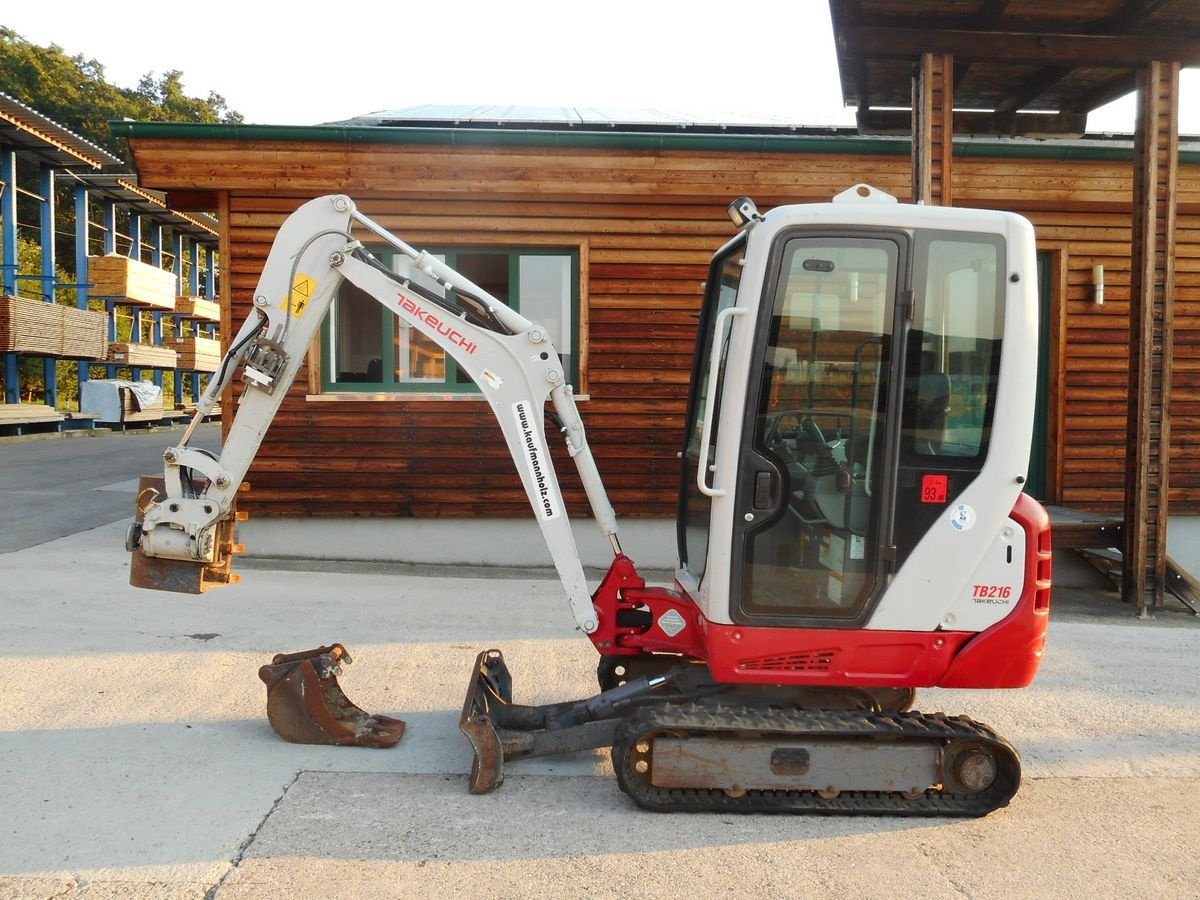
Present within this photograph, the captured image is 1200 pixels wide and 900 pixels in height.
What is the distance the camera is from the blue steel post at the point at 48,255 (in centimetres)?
2339

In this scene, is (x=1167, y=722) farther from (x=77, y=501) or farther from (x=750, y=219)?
(x=77, y=501)

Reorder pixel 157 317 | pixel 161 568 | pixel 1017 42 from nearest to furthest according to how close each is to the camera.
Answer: pixel 161 568, pixel 1017 42, pixel 157 317

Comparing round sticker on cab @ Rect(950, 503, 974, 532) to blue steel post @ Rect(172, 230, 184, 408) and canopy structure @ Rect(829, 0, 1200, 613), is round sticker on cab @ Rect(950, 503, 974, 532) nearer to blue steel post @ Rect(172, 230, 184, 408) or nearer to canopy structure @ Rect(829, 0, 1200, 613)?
canopy structure @ Rect(829, 0, 1200, 613)

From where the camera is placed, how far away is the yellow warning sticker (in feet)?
15.3

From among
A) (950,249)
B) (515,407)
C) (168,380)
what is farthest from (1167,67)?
(168,380)

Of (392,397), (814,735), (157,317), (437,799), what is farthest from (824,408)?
(157,317)

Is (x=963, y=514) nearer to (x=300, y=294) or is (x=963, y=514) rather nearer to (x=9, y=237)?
(x=300, y=294)

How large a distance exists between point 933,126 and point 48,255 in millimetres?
23430

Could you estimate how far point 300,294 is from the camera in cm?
465

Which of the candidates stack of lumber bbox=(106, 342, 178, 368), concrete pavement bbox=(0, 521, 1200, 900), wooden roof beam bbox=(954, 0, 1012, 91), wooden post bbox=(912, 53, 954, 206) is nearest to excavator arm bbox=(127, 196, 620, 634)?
concrete pavement bbox=(0, 521, 1200, 900)

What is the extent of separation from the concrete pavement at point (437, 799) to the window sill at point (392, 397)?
3.00 meters

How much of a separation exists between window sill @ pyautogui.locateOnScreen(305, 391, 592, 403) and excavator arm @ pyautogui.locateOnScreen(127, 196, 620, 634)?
4.58 meters

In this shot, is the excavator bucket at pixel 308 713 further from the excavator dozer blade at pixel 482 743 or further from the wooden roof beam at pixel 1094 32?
the wooden roof beam at pixel 1094 32

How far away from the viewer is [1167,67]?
7688 millimetres
